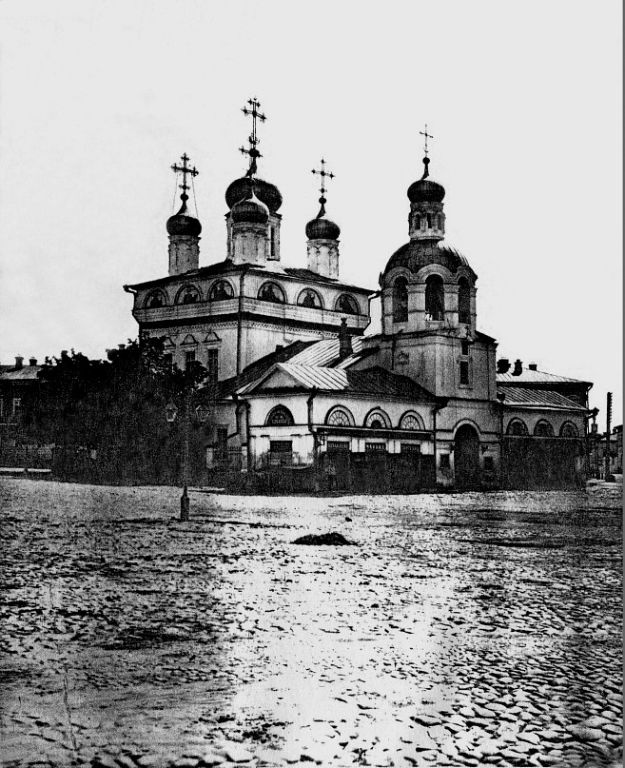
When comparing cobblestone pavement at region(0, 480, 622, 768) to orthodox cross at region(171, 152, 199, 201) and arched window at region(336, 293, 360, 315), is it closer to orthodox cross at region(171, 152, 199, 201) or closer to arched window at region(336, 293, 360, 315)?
orthodox cross at region(171, 152, 199, 201)

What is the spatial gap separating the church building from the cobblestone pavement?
4382mm

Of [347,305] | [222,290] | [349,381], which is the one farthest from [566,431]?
[347,305]

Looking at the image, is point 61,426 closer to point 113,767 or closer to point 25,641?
point 25,641

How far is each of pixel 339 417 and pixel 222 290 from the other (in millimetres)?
5032

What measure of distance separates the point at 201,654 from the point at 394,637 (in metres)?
0.90

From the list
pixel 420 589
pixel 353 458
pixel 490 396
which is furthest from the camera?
pixel 490 396

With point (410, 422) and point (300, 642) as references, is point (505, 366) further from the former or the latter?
point (300, 642)

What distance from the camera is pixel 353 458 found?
14273 millimetres

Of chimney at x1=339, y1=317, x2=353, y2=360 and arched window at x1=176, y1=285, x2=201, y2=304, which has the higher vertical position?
arched window at x1=176, y1=285, x2=201, y2=304

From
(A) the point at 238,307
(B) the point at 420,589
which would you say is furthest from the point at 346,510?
(A) the point at 238,307

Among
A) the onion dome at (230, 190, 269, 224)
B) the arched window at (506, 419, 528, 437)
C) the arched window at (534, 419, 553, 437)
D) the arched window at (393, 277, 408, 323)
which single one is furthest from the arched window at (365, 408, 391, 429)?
the onion dome at (230, 190, 269, 224)

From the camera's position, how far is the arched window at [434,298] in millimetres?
16438

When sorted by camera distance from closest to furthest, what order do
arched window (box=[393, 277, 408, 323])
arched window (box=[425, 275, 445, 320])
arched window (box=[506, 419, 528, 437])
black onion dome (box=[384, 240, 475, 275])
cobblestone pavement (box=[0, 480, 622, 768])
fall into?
cobblestone pavement (box=[0, 480, 622, 768]) < arched window (box=[506, 419, 528, 437]) < black onion dome (box=[384, 240, 475, 275]) < arched window (box=[425, 275, 445, 320]) < arched window (box=[393, 277, 408, 323])

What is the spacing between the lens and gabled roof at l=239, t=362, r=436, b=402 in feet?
49.5
